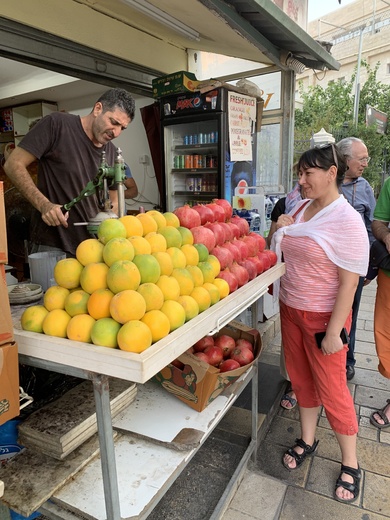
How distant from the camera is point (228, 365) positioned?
1929mm

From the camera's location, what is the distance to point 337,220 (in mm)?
1883

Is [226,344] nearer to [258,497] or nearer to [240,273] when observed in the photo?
[240,273]

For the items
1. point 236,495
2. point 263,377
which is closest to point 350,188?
point 263,377

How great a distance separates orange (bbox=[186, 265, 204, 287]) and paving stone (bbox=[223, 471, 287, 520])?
1360 mm

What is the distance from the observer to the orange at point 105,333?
108 centimetres

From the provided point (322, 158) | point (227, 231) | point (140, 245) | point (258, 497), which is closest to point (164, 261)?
point (140, 245)

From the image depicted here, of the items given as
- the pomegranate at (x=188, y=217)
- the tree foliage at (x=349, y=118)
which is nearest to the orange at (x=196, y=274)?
the pomegranate at (x=188, y=217)

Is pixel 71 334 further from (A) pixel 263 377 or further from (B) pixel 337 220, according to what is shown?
(A) pixel 263 377

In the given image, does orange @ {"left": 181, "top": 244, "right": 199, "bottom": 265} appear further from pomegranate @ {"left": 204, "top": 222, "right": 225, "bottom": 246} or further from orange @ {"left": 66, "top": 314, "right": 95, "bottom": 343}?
orange @ {"left": 66, "top": 314, "right": 95, "bottom": 343}

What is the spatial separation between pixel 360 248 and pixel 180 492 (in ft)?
5.30

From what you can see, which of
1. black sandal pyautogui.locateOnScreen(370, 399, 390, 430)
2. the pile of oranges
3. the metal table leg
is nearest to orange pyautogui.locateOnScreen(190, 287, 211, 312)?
the pile of oranges

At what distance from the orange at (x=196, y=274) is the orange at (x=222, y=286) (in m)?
0.09

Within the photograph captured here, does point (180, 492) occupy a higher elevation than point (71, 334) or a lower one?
lower

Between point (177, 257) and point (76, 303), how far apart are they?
40 centimetres
